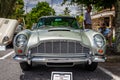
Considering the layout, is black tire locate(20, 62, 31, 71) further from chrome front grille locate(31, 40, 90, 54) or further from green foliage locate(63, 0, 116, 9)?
green foliage locate(63, 0, 116, 9)

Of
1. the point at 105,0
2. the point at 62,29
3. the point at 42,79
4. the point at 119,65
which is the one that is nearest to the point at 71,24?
the point at 62,29

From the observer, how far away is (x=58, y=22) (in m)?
9.14

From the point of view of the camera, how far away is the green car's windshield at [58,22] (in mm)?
9016

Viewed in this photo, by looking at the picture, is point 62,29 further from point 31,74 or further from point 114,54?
point 114,54

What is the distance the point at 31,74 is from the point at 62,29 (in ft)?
4.48

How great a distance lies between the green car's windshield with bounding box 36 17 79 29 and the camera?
902 centimetres

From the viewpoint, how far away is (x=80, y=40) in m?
7.18

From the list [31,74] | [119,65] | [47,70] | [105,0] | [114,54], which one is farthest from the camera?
[105,0]

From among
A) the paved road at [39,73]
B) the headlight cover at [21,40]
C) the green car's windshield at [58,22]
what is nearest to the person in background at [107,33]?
the green car's windshield at [58,22]

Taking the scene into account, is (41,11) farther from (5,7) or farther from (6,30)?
(6,30)

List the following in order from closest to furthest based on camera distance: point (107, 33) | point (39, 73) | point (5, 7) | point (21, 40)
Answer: point (21, 40), point (39, 73), point (107, 33), point (5, 7)

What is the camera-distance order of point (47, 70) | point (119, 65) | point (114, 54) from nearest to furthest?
point (47, 70), point (119, 65), point (114, 54)

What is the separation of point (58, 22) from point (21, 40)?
2041 millimetres

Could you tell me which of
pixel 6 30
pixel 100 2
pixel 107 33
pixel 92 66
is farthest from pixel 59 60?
pixel 107 33
